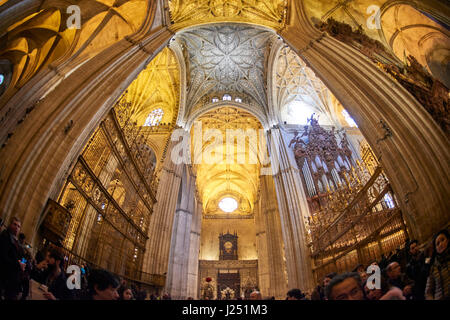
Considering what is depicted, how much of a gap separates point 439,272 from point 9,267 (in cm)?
515

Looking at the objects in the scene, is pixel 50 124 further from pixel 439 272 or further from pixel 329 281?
pixel 439 272

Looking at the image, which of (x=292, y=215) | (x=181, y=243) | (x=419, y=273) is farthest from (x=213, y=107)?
(x=419, y=273)

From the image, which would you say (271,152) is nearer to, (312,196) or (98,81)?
(312,196)

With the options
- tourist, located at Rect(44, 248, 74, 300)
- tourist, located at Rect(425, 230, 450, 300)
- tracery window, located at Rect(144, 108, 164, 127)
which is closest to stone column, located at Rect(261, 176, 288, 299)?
tracery window, located at Rect(144, 108, 164, 127)

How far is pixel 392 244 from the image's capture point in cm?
523

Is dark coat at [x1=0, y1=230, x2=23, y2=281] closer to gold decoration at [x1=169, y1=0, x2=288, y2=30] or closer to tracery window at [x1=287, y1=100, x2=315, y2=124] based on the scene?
gold decoration at [x1=169, y1=0, x2=288, y2=30]

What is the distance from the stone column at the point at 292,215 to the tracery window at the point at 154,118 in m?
8.59

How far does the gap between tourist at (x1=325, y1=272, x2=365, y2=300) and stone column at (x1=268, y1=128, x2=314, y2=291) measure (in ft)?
28.8

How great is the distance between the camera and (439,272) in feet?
8.62

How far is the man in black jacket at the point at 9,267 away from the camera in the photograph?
8.14 feet

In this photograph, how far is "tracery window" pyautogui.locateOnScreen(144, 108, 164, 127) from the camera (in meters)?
15.6

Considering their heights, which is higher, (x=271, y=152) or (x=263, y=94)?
(x=263, y=94)
